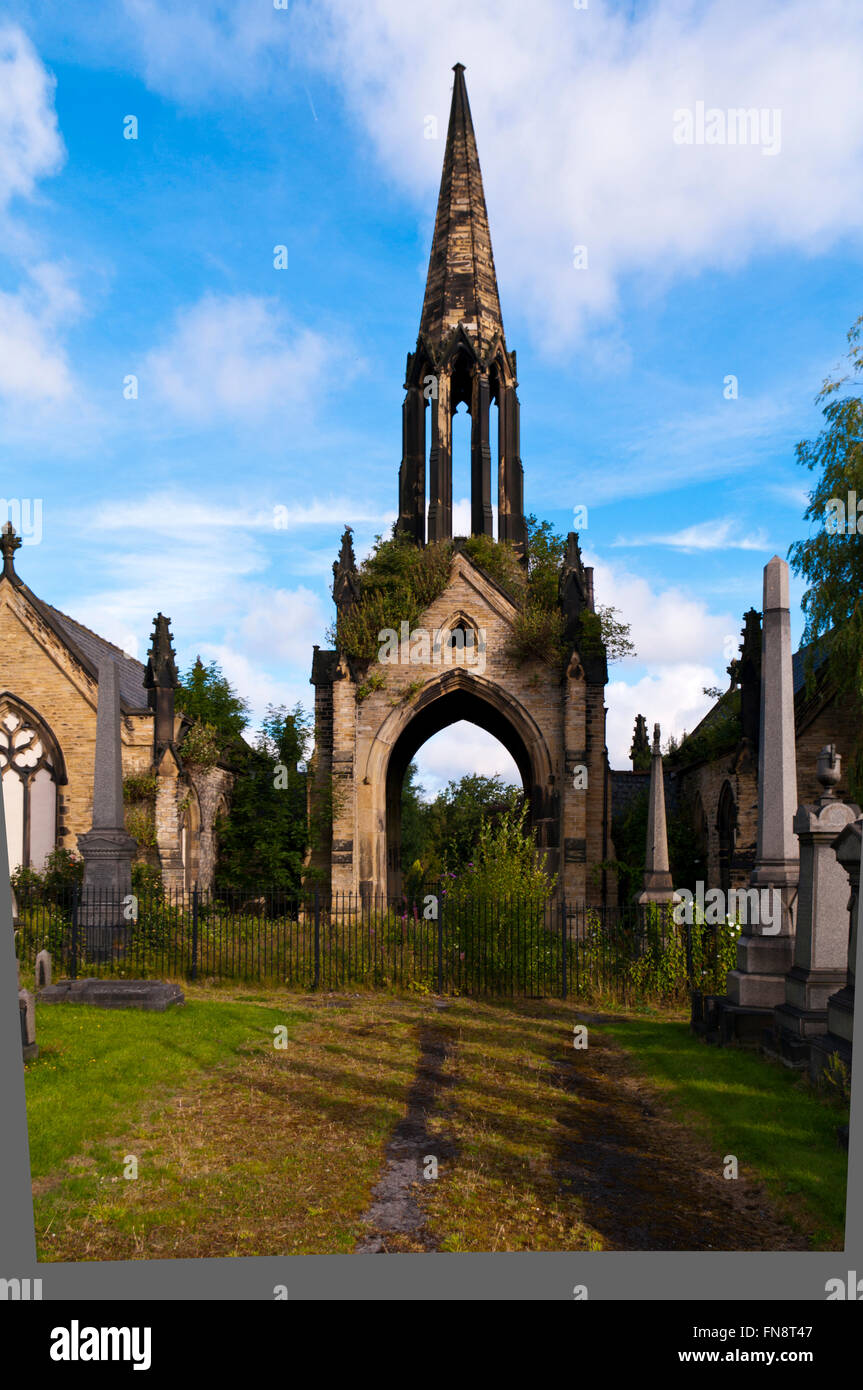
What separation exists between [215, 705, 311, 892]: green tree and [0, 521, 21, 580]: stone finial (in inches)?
Answer: 283

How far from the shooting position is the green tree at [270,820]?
2178 centimetres

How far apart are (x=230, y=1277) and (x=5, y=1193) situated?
998 mm

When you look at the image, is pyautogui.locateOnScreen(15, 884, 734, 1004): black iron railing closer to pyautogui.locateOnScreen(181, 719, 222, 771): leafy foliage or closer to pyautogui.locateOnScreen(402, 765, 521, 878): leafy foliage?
pyautogui.locateOnScreen(181, 719, 222, 771): leafy foliage

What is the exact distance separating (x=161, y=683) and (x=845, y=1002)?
54.8 feet

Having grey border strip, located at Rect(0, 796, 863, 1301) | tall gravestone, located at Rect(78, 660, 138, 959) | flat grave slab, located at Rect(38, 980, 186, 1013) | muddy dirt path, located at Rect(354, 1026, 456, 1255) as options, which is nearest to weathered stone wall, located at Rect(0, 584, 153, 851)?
tall gravestone, located at Rect(78, 660, 138, 959)

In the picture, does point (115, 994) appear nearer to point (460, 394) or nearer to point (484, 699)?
point (484, 699)

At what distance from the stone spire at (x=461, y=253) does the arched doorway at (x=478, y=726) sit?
1107 centimetres

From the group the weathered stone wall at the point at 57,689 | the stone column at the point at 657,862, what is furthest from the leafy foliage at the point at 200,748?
the stone column at the point at 657,862

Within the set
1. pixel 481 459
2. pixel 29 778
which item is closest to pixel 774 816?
pixel 29 778

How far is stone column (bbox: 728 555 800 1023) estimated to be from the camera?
929cm

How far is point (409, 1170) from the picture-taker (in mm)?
5926
